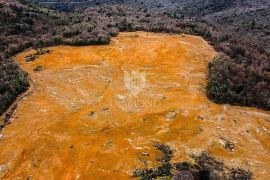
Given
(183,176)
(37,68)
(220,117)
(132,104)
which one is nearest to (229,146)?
(220,117)

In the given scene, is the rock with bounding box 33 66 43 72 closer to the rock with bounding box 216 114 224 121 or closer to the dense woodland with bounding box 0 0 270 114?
the dense woodland with bounding box 0 0 270 114

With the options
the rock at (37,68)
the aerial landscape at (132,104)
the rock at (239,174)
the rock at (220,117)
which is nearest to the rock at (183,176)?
the aerial landscape at (132,104)

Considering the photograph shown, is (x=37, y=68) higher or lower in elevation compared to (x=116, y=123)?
higher

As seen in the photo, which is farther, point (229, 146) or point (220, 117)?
point (220, 117)

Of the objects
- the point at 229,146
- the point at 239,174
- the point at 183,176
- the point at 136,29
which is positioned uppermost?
the point at 136,29

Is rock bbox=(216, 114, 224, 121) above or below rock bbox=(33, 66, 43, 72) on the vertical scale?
below

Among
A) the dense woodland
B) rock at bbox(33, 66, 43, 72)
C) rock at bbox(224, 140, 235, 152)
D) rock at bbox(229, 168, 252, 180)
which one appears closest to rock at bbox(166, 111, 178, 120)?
rock at bbox(224, 140, 235, 152)

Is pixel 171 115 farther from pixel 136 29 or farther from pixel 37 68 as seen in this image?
pixel 136 29

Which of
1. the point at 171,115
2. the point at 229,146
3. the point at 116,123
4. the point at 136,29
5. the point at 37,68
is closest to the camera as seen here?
the point at 229,146
